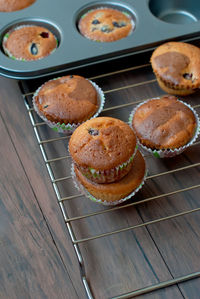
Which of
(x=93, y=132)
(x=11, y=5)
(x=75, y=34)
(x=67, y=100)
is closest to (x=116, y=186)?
(x=93, y=132)

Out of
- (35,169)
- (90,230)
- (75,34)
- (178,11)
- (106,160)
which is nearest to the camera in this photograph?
(106,160)

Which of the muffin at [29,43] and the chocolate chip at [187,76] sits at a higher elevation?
the muffin at [29,43]

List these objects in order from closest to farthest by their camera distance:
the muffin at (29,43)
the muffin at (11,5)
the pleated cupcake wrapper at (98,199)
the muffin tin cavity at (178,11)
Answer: the pleated cupcake wrapper at (98,199)
the muffin at (29,43)
the muffin at (11,5)
the muffin tin cavity at (178,11)

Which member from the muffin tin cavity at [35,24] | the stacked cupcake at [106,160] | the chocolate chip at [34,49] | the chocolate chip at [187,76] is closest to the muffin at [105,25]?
the muffin tin cavity at [35,24]

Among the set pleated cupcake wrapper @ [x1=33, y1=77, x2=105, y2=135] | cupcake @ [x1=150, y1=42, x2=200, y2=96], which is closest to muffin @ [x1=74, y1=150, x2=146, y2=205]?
pleated cupcake wrapper @ [x1=33, y1=77, x2=105, y2=135]

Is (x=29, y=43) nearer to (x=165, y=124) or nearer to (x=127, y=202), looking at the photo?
(x=165, y=124)

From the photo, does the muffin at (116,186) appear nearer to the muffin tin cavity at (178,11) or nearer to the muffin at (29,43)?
the muffin at (29,43)

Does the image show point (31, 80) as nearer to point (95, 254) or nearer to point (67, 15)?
point (67, 15)
